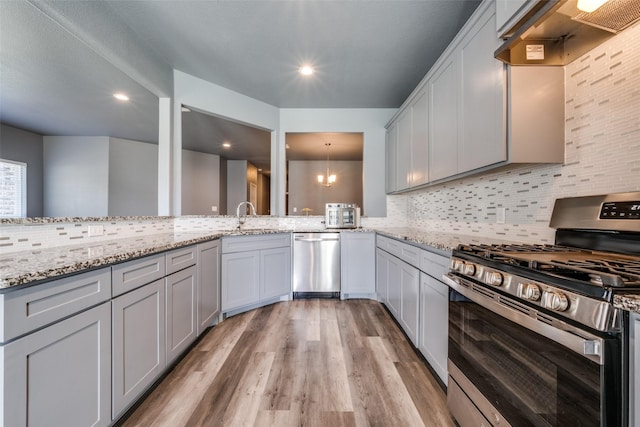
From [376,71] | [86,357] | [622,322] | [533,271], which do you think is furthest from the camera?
[376,71]

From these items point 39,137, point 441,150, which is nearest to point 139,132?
point 39,137

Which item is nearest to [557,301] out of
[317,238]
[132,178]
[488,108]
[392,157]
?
[488,108]

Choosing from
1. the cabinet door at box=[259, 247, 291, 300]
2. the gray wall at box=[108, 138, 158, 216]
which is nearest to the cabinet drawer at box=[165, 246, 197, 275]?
the gray wall at box=[108, 138, 158, 216]

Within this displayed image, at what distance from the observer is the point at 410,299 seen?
1.96 meters

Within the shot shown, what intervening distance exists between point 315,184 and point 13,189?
6.47 meters

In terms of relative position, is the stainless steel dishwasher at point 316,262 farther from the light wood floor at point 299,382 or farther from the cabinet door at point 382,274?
the light wood floor at point 299,382

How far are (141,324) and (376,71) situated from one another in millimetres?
2922

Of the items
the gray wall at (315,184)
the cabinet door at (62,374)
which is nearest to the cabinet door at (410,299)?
the cabinet door at (62,374)

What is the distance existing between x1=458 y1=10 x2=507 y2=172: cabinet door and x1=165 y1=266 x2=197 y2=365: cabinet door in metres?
2.08

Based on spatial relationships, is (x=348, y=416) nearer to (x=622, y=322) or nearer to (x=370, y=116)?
(x=622, y=322)

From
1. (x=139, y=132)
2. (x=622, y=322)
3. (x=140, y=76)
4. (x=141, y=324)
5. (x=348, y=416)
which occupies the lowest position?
(x=348, y=416)

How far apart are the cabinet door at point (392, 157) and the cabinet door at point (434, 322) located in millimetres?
1749

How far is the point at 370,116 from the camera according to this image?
3.71 m

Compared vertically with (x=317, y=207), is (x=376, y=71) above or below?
above
